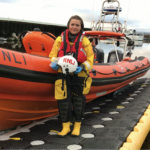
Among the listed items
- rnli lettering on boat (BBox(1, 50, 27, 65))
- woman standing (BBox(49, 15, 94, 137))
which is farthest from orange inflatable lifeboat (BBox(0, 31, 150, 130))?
woman standing (BBox(49, 15, 94, 137))

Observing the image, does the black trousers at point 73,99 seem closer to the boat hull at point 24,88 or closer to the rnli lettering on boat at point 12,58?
the boat hull at point 24,88

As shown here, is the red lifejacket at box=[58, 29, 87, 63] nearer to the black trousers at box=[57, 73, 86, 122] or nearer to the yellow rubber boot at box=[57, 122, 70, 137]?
the black trousers at box=[57, 73, 86, 122]

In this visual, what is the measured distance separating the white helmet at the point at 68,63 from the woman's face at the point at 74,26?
306mm

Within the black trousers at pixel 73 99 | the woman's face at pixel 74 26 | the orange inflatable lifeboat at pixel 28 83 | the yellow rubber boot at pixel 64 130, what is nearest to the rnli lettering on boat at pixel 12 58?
the orange inflatable lifeboat at pixel 28 83

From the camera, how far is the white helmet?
5.69ft

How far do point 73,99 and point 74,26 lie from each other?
0.72 metres

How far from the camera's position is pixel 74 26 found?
188cm

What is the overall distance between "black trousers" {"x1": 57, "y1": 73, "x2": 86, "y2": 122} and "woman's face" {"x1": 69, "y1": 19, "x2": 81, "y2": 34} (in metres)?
0.44

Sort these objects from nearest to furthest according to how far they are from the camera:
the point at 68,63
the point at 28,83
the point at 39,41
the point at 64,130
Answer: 1. the point at 68,63
2. the point at 28,83
3. the point at 64,130
4. the point at 39,41

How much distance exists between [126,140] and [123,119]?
0.59m

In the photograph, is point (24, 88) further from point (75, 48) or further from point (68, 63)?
point (75, 48)

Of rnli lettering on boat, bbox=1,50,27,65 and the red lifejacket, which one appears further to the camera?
the red lifejacket

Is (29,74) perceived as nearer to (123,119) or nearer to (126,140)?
(126,140)

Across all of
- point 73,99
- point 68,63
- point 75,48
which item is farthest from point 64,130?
point 75,48
